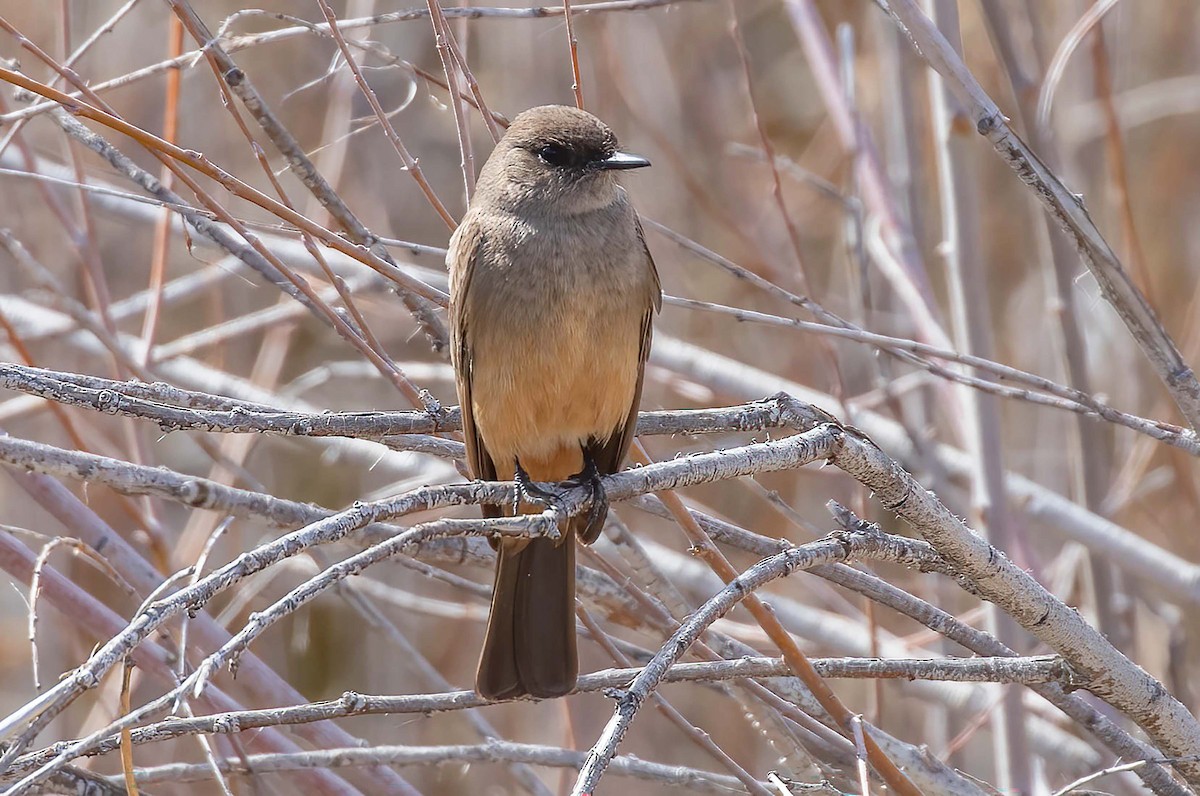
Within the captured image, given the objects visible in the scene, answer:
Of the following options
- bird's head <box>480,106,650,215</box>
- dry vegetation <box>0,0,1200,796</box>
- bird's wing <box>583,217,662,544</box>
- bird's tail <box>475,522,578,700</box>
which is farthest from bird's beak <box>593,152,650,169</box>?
bird's tail <box>475,522,578,700</box>

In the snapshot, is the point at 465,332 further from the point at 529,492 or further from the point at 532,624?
the point at 532,624

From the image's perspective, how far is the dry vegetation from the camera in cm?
220

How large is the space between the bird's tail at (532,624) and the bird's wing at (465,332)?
0.17 meters

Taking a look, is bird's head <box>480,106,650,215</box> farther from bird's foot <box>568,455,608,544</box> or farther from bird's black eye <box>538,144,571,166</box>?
bird's foot <box>568,455,608,544</box>

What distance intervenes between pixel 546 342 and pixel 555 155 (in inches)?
25.0

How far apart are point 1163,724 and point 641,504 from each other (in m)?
1.16

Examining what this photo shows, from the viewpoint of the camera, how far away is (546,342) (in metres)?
3.05

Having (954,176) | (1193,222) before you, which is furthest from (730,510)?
(954,176)

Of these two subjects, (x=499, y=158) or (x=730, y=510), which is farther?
(x=730, y=510)

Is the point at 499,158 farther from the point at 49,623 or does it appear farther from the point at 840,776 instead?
the point at 49,623

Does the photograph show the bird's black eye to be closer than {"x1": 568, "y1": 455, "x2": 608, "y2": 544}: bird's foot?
No

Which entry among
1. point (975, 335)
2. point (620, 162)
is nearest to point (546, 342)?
point (620, 162)

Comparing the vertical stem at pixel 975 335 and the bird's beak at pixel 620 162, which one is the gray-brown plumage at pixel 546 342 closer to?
the bird's beak at pixel 620 162

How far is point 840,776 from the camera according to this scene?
2586mm
